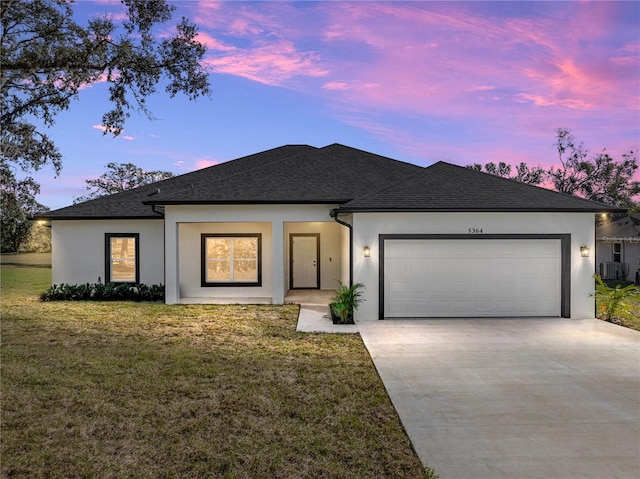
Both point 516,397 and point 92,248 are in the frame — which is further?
point 92,248

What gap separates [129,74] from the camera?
9.98 meters

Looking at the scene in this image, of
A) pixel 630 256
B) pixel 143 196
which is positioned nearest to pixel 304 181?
pixel 143 196

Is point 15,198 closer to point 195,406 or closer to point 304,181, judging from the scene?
point 304,181

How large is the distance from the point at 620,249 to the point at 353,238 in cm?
1805

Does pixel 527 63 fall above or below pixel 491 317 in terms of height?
above

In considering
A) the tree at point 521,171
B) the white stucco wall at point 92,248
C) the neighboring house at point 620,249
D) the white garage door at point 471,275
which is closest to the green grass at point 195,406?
the white garage door at point 471,275

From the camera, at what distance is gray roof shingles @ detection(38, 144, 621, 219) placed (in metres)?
10.0

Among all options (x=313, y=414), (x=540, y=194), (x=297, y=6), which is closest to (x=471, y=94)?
(x=540, y=194)

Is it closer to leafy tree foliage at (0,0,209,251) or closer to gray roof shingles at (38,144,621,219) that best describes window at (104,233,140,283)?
gray roof shingles at (38,144,621,219)

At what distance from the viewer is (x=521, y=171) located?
1261 inches

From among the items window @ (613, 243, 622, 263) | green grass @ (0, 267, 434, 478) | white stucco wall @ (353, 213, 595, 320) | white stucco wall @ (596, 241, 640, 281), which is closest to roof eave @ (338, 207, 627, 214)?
white stucco wall @ (353, 213, 595, 320)

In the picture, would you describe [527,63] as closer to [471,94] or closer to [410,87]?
[471,94]

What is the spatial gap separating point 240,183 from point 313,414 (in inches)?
365

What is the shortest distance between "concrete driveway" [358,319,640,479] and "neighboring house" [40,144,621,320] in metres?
1.35
